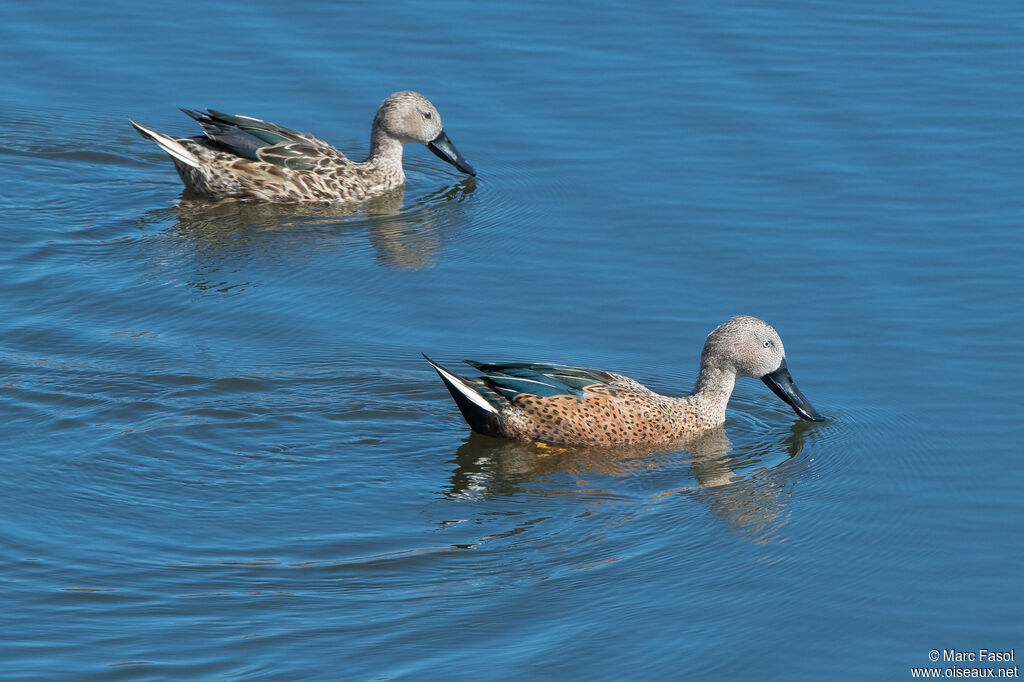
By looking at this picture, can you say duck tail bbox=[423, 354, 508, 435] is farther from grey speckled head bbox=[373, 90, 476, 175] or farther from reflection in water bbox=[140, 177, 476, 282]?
grey speckled head bbox=[373, 90, 476, 175]

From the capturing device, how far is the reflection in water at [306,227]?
38.8ft

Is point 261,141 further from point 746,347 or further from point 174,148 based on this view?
point 746,347

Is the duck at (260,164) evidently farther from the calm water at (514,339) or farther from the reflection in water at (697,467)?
the reflection in water at (697,467)

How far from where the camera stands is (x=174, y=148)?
42.5 feet

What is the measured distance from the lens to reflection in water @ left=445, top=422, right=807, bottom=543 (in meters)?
8.54

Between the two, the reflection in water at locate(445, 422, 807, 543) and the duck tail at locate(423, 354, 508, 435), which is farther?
the duck tail at locate(423, 354, 508, 435)

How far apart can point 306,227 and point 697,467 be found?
467cm

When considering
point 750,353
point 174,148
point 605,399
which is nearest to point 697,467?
point 605,399

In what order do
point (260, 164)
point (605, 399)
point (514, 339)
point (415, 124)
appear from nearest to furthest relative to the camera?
point (605, 399), point (514, 339), point (260, 164), point (415, 124)

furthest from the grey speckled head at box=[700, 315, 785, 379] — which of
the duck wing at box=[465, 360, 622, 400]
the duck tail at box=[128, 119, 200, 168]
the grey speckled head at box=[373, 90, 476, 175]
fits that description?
the duck tail at box=[128, 119, 200, 168]

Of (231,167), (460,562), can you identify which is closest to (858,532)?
(460,562)

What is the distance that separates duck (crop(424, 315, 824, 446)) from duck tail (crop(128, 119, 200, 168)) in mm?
4529

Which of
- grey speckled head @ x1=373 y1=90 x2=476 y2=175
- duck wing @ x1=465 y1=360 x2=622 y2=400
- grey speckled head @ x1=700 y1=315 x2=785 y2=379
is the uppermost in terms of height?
grey speckled head @ x1=373 y1=90 x2=476 y2=175

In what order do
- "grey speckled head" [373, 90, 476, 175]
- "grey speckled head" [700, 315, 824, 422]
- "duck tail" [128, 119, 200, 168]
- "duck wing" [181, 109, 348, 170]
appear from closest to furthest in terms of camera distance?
"grey speckled head" [700, 315, 824, 422], "duck tail" [128, 119, 200, 168], "duck wing" [181, 109, 348, 170], "grey speckled head" [373, 90, 476, 175]
